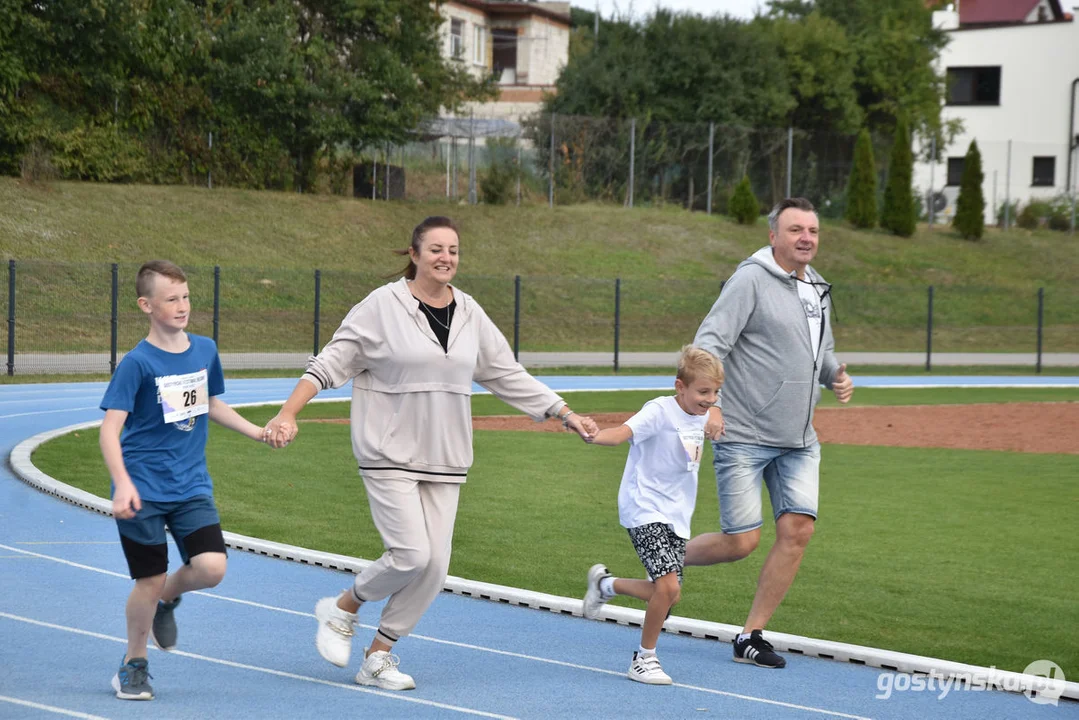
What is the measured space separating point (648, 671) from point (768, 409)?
4.44 ft

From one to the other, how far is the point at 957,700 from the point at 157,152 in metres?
36.6

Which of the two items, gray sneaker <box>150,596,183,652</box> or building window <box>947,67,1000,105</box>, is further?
building window <box>947,67,1000,105</box>

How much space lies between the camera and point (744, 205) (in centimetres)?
4591

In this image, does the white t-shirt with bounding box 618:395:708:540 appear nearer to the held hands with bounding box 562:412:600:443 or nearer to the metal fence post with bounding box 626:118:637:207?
the held hands with bounding box 562:412:600:443

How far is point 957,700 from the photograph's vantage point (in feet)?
19.7

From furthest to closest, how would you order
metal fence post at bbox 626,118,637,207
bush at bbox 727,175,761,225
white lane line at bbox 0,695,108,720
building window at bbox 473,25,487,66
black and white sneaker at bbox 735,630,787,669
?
building window at bbox 473,25,487,66
metal fence post at bbox 626,118,637,207
bush at bbox 727,175,761,225
black and white sneaker at bbox 735,630,787,669
white lane line at bbox 0,695,108,720

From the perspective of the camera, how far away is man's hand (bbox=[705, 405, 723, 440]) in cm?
630

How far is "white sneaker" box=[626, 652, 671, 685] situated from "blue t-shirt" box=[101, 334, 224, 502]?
6.63 ft

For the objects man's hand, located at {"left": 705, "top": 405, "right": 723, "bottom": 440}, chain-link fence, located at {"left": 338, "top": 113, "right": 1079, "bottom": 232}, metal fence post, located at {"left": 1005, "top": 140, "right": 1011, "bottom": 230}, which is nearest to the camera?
man's hand, located at {"left": 705, "top": 405, "right": 723, "bottom": 440}

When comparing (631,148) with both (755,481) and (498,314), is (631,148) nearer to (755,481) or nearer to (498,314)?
(498,314)

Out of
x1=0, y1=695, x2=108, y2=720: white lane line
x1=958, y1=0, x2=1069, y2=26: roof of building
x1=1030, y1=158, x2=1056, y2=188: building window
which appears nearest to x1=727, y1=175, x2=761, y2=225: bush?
x1=1030, y1=158, x2=1056, y2=188: building window

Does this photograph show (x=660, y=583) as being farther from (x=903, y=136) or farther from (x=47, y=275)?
(x=903, y=136)

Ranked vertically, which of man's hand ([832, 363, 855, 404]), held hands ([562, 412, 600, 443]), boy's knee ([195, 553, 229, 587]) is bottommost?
boy's knee ([195, 553, 229, 587])

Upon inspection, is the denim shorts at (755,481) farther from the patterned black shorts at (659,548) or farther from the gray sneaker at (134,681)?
the gray sneaker at (134,681)
